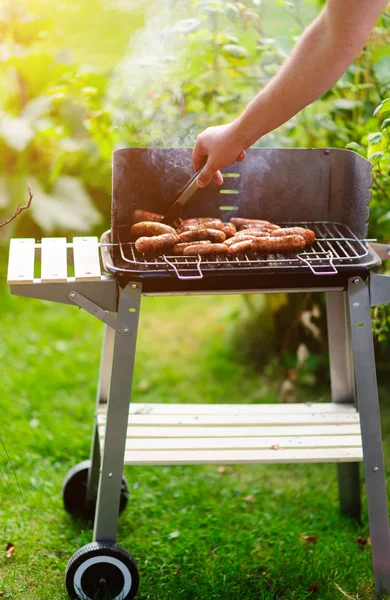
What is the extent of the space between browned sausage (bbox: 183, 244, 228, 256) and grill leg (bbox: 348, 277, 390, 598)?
425 mm

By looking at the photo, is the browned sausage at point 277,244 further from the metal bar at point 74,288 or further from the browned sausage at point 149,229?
the metal bar at point 74,288

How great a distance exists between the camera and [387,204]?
Result: 3.18m

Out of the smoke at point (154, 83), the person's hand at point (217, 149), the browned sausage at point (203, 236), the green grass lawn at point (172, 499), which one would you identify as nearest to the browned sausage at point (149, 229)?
the browned sausage at point (203, 236)

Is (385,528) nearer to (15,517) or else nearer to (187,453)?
(187,453)

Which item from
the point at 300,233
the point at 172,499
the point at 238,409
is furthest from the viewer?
the point at 172,499

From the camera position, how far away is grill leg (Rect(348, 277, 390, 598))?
93.5 inches

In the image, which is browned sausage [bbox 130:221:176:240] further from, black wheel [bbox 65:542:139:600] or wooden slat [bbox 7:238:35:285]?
A: black wheel [bbox 65:542:139:600]

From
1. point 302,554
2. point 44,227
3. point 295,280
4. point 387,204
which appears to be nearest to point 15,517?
point 302,554

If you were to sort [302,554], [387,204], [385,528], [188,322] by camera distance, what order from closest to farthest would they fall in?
[385,528]
[302,554]
[387,204]
[188,322]

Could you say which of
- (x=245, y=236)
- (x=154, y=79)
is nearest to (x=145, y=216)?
(x=245, y=236)

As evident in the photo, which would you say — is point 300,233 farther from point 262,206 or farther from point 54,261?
point 54,261

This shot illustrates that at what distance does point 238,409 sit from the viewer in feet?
9.44

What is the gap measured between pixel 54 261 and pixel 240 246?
0.59 m

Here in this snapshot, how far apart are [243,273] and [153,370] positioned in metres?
2.16
